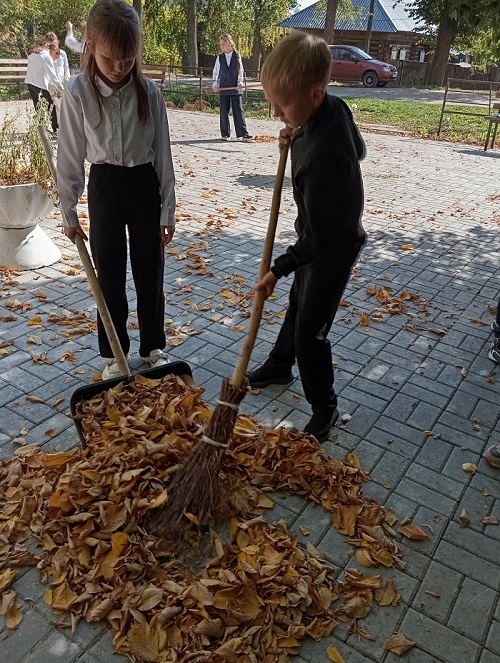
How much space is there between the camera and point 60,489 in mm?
2418

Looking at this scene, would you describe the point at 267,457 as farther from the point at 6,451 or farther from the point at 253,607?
the point at 6,451

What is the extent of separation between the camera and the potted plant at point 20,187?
4645 mm

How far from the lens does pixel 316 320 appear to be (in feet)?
8.93

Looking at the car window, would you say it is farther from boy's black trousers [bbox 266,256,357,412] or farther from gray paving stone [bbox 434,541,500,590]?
gray paving stone [bbox 434,541,500,590]

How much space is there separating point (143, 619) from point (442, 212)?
711 centimetres

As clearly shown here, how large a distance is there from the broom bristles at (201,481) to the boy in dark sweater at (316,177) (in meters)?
0.55

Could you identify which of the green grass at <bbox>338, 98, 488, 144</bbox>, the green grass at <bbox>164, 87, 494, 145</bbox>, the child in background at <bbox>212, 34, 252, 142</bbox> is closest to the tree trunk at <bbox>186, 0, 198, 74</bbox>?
the green grass at <bbox>164, 87, 494, 145</bbox>

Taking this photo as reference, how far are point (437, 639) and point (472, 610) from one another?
219mm

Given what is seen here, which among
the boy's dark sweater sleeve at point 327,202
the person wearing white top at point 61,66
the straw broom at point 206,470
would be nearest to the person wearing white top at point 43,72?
the person wearing white top at point 61,66

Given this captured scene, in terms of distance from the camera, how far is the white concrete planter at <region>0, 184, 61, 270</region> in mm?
4637

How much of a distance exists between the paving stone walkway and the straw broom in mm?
415

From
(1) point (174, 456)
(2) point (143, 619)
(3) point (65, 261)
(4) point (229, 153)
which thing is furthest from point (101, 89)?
(4) point (229, 153)

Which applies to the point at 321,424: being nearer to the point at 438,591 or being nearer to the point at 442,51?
the point at 438,591

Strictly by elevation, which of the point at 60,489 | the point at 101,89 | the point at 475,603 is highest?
the point at 101,89
